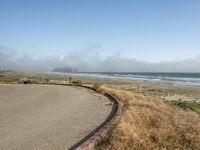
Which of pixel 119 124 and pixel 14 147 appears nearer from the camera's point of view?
pixel 14 147

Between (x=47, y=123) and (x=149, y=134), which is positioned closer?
(x=149, y=134)

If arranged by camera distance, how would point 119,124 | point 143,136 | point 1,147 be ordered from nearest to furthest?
point 1,147 → point 143,136 → point 119,124

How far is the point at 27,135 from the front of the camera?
939 cm

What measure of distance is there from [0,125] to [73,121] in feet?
7.56

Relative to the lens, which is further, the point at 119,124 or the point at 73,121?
the point at 73,121

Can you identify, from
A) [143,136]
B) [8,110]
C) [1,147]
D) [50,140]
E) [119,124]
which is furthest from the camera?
[8,110]

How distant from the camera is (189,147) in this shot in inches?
358

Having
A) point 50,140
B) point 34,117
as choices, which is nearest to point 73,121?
point 34,117

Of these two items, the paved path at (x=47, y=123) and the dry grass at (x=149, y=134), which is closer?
the dry grass at (x=149, y=134)

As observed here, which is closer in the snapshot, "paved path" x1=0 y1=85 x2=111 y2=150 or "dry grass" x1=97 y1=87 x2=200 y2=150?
"dry grass" x1=97 y1=87 x2=200 y2=150

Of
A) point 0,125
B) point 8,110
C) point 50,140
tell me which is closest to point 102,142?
point 50,140

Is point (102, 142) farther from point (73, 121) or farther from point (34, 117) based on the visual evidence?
point (34, 117)

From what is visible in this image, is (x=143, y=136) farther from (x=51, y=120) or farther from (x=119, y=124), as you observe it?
(x=51, y=120)

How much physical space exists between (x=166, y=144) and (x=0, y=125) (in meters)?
5.18
